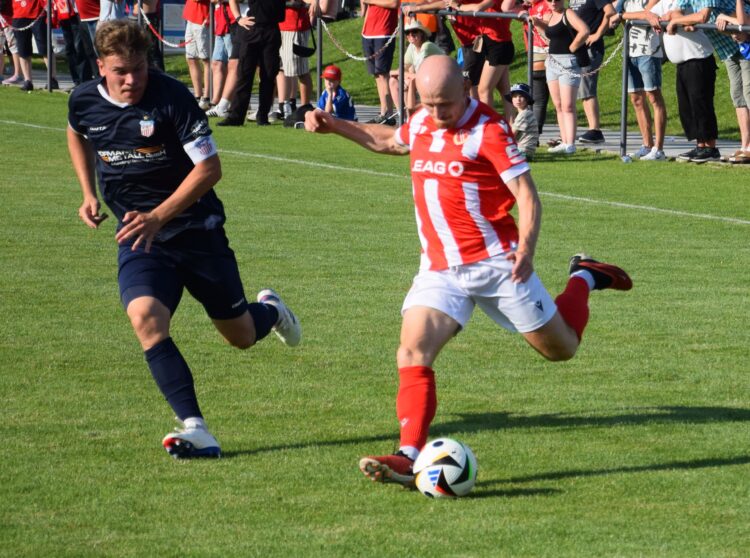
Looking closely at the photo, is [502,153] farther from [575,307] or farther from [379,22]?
[379,22]

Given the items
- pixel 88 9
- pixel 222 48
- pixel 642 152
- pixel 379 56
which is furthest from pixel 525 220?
pixel 88 9

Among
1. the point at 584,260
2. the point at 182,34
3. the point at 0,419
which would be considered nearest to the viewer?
the point at 0,419

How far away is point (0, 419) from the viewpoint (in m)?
7.57

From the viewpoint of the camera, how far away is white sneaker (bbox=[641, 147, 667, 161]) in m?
18.5

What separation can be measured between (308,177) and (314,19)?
7097mm

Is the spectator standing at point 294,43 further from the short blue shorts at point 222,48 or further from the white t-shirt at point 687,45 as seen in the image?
the white t-shirt at point 687,45

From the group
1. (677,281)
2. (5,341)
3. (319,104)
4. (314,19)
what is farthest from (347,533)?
(314,19)

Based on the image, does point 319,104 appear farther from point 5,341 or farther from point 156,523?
point 156,523

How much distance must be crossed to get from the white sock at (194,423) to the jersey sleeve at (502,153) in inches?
71.4

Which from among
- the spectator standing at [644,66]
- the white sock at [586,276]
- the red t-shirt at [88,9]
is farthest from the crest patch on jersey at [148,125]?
the red t-shirt at [88,9]

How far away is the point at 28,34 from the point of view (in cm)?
2712

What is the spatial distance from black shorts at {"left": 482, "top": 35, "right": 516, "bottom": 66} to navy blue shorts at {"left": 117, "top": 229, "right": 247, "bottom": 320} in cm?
1258

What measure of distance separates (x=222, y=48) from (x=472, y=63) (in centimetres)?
491

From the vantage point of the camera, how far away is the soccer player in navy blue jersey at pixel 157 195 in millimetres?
Result: 6953
